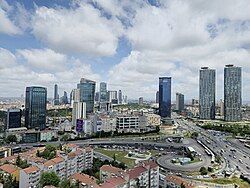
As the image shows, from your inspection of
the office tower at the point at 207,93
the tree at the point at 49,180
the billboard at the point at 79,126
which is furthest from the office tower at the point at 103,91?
the tree at the point at 49,180

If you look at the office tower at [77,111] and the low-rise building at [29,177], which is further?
the office tower at [77,111]

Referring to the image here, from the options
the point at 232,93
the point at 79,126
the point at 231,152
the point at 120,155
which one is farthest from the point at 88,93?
the point at 231,152

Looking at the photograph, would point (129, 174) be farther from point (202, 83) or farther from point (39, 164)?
point (202, 83)

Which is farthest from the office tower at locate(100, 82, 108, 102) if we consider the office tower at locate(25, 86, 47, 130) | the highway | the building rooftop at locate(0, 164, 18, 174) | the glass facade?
the building rooftop at locate(0, 164, 18, 174)

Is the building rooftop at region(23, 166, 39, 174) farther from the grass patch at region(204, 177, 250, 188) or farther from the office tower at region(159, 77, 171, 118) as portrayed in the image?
the office tower at region(159, 77, 171, 118)

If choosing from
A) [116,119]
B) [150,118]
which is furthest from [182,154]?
[150,118]

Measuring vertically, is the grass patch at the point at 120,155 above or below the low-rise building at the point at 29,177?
below

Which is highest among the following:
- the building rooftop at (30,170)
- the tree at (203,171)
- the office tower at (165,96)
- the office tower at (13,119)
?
the office tower at (165,96)

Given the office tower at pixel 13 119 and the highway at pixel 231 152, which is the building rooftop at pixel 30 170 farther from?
the office tower at pixel 13 119

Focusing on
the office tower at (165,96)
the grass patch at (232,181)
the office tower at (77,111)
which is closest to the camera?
the grass patch at (232,181)
